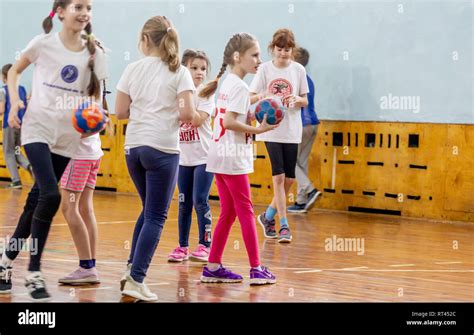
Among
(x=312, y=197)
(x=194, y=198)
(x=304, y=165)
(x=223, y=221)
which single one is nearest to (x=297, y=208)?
(x=312, y=197)

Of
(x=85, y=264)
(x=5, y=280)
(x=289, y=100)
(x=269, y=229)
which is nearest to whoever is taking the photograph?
(x=5, y=280)

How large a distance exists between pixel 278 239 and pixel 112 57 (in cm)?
714

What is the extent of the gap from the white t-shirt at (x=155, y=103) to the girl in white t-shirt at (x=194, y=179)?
1955 mm

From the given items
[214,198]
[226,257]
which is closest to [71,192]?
[226,257]

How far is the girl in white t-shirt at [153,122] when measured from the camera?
256 inches

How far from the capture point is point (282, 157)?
10.3 metres

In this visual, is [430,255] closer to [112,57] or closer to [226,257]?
[226,257]

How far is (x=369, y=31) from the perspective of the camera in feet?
43.3

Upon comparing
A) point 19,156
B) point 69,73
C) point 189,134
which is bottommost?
point 19,156

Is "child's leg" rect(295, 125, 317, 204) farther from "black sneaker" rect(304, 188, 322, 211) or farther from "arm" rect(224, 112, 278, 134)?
"arm" rect(224, 112, 278, 134)

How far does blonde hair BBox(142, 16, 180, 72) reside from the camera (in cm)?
657

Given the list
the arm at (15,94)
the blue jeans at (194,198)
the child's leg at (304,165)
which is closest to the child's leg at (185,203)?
the blue jeans at (194,198)

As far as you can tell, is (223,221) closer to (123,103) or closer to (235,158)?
(235,158)

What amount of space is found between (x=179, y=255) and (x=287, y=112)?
7.74ft
